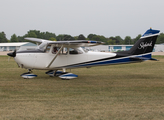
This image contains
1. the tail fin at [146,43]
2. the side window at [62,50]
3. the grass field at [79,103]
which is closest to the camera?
the grass field at [79,103]

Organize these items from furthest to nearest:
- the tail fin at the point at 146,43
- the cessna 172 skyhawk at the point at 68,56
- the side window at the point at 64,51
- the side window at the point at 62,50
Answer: the tail fin at the point at 146,43
the side window at the point at 64,51
the side window at the point at 62,50
the cessna 172 skyhawk at the point at 68,56

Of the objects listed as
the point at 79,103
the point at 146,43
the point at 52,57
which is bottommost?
the point at 79,103

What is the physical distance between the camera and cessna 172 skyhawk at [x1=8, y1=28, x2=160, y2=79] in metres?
10.5

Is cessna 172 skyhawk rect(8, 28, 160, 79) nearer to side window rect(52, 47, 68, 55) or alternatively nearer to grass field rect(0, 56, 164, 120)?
side window rect(52, 47, 68, 55)

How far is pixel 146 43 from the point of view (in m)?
11.5

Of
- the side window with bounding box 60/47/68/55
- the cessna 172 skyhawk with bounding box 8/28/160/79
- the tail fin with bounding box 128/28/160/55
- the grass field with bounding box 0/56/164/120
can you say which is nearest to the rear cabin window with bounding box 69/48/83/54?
the cessna 172 skyhawk with bounding box 8/28/160/79

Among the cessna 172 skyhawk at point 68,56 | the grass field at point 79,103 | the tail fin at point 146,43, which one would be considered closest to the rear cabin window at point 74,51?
the cessna 172 skyhawk at point 68,56

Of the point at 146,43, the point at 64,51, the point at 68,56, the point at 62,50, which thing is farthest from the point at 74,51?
the point at 146,43

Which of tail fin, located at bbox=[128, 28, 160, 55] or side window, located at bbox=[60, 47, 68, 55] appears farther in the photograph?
tail fin, located at bbox=[128, 28, 160, 55]

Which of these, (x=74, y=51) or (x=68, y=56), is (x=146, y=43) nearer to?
(x=74, y=51)

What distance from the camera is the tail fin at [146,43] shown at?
37.1ft

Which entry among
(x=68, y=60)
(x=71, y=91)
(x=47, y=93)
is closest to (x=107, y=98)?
(x=71, y=91)

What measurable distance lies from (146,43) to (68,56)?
13.9 feet

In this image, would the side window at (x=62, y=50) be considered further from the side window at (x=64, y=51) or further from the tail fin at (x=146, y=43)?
the tail fin at (x=146, y=43)
